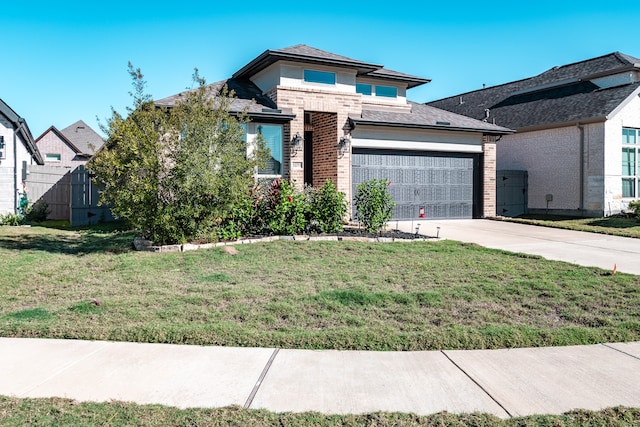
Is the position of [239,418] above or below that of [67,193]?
below

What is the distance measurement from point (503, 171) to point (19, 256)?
17862 mm

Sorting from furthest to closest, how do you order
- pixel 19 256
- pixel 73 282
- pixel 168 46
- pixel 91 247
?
pixel 168 46 < pixel 91 247 < pixel 19 256 < pixel 73 282

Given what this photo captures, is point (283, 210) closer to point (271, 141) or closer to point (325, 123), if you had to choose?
point (271, 141)

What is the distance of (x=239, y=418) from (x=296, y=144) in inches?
534

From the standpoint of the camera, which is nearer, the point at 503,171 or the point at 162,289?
the point at 162,289

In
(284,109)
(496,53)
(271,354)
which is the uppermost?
(496,53)

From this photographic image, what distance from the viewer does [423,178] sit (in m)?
17.8

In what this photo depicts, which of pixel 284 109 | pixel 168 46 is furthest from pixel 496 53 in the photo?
pixel 168 46

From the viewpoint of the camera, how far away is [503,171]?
66.9 ft

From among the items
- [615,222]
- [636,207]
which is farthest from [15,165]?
[636,207]

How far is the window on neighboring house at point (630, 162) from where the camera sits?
19234 millimetres

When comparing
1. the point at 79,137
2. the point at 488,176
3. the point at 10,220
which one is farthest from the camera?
the point at 79,137

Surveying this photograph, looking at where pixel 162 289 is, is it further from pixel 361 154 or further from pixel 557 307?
pixel 361 154

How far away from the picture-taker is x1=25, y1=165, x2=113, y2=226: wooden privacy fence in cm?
1702
